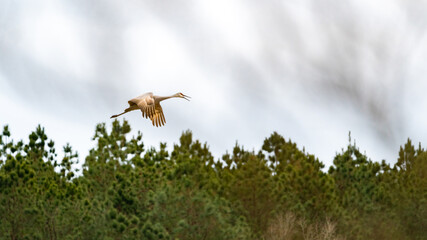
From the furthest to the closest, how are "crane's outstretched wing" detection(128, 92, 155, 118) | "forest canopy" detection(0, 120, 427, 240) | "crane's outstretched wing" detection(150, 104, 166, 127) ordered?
"forest canopy" detection(0, 120, 427, 240) → "crane's outstretched wing" detection(150, 104, 166, 127) → "crane's outstretched wing" detection(128, 92, 155, 118)

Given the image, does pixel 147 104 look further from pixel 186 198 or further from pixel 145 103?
pixel 186 198

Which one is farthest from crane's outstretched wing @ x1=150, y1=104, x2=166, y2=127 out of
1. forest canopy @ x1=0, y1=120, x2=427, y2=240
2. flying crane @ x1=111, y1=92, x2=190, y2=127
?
forest canopy @ x1=0, y1=120, x2=427, y2=240

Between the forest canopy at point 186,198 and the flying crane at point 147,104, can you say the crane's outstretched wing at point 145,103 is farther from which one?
the forest canopy at point 186,198

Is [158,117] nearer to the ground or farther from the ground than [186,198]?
nearer to the ground

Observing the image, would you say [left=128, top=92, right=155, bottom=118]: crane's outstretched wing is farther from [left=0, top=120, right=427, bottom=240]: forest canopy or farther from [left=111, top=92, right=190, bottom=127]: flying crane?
[left=0, top=120, right=427, bottom=240]: forest canopy

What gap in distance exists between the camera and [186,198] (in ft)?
135

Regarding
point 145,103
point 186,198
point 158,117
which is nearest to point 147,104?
point 145,103

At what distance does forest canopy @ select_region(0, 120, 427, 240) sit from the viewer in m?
37.2

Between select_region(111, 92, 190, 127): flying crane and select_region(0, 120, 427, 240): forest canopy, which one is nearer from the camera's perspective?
select_region(111, 92, 190, 127): flying crane

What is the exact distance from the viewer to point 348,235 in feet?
149

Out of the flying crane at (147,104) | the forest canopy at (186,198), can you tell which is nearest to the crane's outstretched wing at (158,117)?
the flying crane at (147,104)

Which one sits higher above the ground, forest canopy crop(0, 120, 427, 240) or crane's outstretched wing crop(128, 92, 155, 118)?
forest canopy crop(0, 120, 427, 240)

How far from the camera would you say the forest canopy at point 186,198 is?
3725 centimetres

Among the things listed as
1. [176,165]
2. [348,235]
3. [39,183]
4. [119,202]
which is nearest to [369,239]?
[348,235]
